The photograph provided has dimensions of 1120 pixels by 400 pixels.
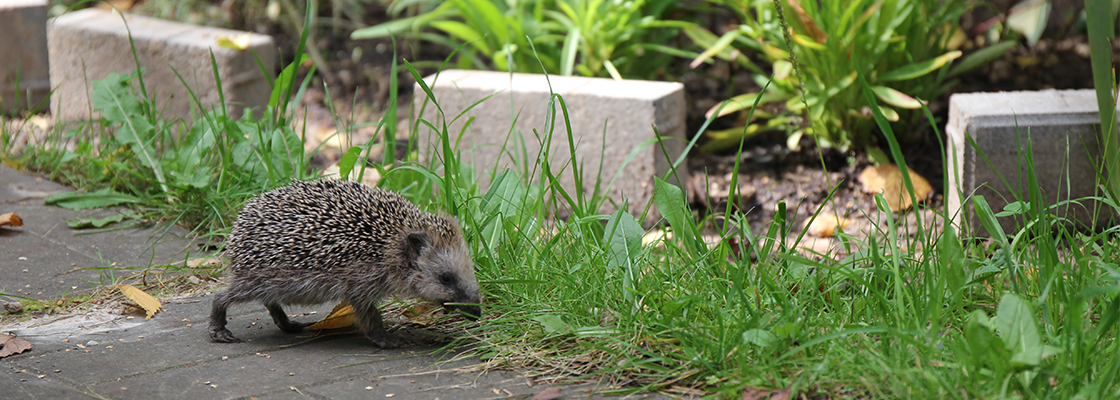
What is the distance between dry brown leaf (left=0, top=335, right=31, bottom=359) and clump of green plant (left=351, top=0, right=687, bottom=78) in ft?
10.1

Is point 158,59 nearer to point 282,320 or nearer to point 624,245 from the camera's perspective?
point 282,320

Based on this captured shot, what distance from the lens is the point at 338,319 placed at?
3496mm

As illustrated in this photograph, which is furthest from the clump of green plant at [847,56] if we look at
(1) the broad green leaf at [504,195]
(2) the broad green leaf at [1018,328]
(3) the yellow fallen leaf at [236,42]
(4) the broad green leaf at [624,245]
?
(3) the yellow fallen leaf at [236,42]

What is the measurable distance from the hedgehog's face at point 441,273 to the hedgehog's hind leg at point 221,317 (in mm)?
636

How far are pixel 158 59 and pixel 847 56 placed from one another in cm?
457

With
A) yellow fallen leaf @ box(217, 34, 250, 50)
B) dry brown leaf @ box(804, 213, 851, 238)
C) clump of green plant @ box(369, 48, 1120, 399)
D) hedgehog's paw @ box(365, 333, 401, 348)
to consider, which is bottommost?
dry brown leaf @ box(804, 213, 851, 238)

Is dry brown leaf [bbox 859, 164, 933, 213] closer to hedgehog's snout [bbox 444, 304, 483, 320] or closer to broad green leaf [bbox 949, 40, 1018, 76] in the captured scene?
broad green leaf [bbox 949, 40, 1018, 76]

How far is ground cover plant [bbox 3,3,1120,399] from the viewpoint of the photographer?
247cm

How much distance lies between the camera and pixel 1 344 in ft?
10.3

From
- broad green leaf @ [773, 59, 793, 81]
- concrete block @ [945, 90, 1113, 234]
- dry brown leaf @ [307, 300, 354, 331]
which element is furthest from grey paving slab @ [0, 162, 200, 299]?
concrete block @ [945, 90, 1113, 234]

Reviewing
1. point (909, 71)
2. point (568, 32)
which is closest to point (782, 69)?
point (909, 71)

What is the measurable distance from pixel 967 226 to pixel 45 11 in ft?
22.7

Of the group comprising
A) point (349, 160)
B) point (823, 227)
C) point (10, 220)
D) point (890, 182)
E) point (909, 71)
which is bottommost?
point (823, 227)

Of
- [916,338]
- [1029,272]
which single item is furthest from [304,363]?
[1029,272]
